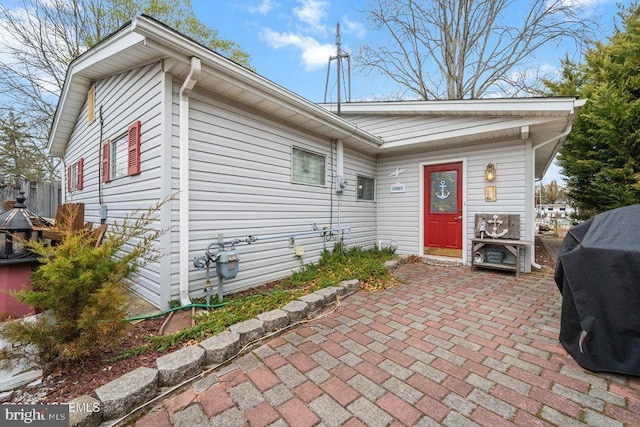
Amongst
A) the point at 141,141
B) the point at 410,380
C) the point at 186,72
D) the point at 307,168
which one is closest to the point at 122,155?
the point at 141,141

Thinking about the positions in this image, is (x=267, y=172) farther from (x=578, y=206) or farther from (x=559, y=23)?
(x=559, y=23)

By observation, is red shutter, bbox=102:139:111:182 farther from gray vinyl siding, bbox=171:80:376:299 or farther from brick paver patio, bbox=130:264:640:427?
brick paver patio, bbox=130:264:640:427

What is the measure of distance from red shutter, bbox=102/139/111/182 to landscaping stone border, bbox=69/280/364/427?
138 inches

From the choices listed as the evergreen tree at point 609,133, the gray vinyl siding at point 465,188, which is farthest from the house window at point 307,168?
the evergreen tree at point 609,133

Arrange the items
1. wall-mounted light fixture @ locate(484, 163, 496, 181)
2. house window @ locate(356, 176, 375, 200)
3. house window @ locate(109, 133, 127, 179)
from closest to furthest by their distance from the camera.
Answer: house window @ locate(109, 133, 127, 179)
wall-mounted light fixture @ locate(484, 163, 496, 181)
house window @ locate(356, 176, 375, 200)

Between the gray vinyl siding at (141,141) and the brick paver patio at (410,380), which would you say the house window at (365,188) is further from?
the gray vinyl siding at (141,141)

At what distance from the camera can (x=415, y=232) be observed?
604cm

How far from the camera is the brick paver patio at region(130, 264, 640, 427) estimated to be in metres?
1.57

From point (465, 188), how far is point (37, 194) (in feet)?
35.3

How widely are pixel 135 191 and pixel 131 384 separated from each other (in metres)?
2.55

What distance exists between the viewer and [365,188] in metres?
6.38

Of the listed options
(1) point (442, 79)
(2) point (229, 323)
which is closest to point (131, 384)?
(2) point (229, 323)

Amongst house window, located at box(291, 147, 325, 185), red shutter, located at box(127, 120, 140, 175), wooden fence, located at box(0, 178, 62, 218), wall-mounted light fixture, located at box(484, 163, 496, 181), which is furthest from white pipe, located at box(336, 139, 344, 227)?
wooden fence, located at box(0, 178, 62, 218)
